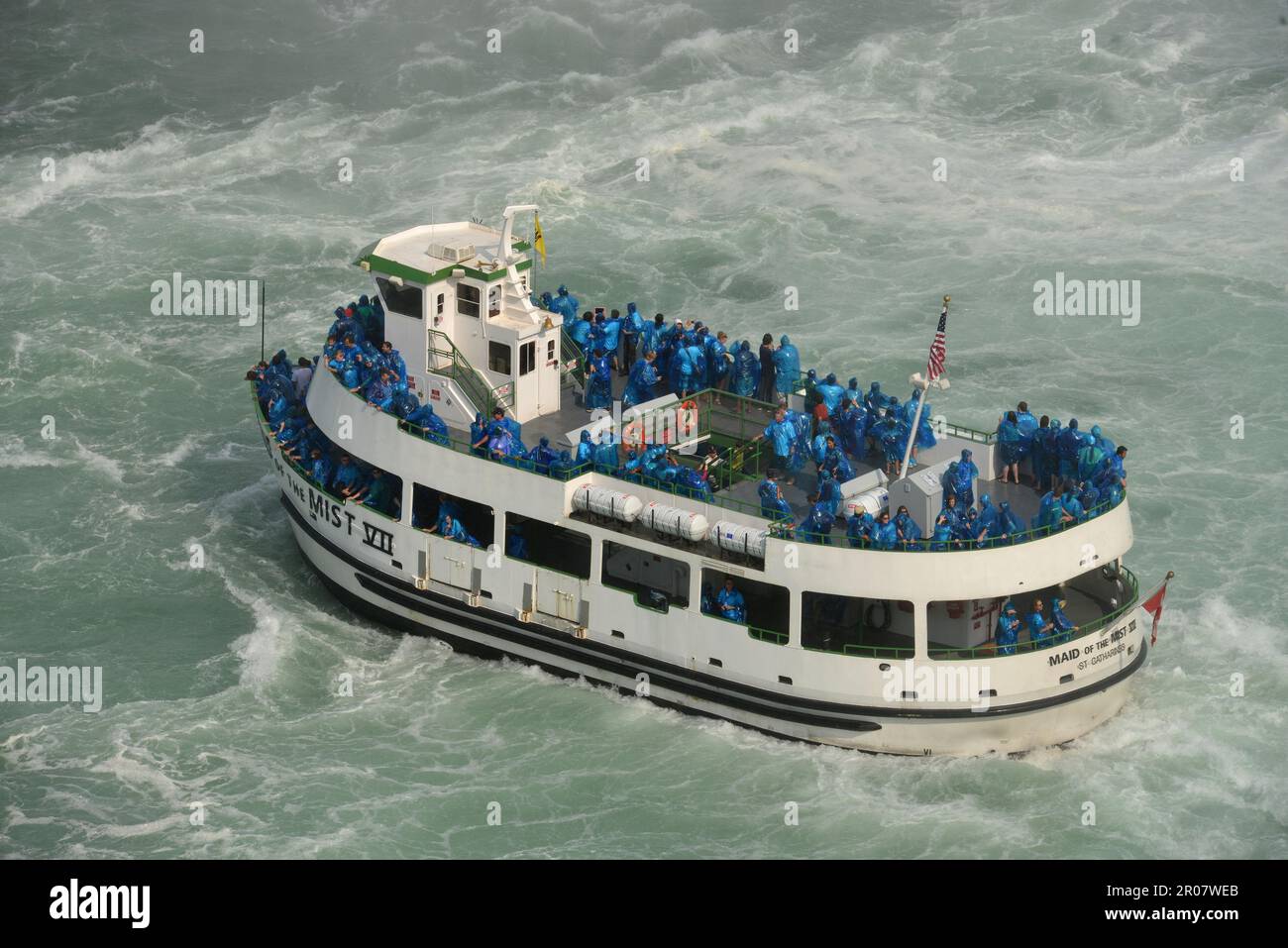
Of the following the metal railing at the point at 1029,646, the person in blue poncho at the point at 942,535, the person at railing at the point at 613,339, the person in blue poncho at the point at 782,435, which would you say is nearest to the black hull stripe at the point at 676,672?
the metal railing at the point at 1029,646

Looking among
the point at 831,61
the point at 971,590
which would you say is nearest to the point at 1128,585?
the point at 971,590

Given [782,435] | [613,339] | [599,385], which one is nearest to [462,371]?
[599,385]

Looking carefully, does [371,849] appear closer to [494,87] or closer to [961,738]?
[961,738]

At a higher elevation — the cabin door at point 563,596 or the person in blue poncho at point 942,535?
the person in blue poncho at point 942,535

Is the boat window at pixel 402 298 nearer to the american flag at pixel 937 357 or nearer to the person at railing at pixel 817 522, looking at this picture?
the person at railing at pixel 817 522

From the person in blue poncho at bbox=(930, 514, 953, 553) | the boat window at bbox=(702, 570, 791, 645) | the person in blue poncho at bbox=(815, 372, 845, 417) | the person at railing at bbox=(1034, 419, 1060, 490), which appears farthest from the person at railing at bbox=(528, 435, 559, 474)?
the person at railing at bbox=(1034, 419, 1060, 490)

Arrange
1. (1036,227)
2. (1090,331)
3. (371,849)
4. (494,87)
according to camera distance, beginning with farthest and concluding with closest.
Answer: (494,87) < (1036,227) < (1090,331) < (371,849)
